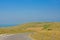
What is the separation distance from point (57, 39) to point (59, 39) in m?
0.42

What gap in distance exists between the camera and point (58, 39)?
32.9 m

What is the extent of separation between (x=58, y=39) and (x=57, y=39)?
0.57 feet

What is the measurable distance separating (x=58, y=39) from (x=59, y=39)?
28 centimetres

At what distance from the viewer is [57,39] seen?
32938 millimetres

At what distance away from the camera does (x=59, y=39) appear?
3312cm
